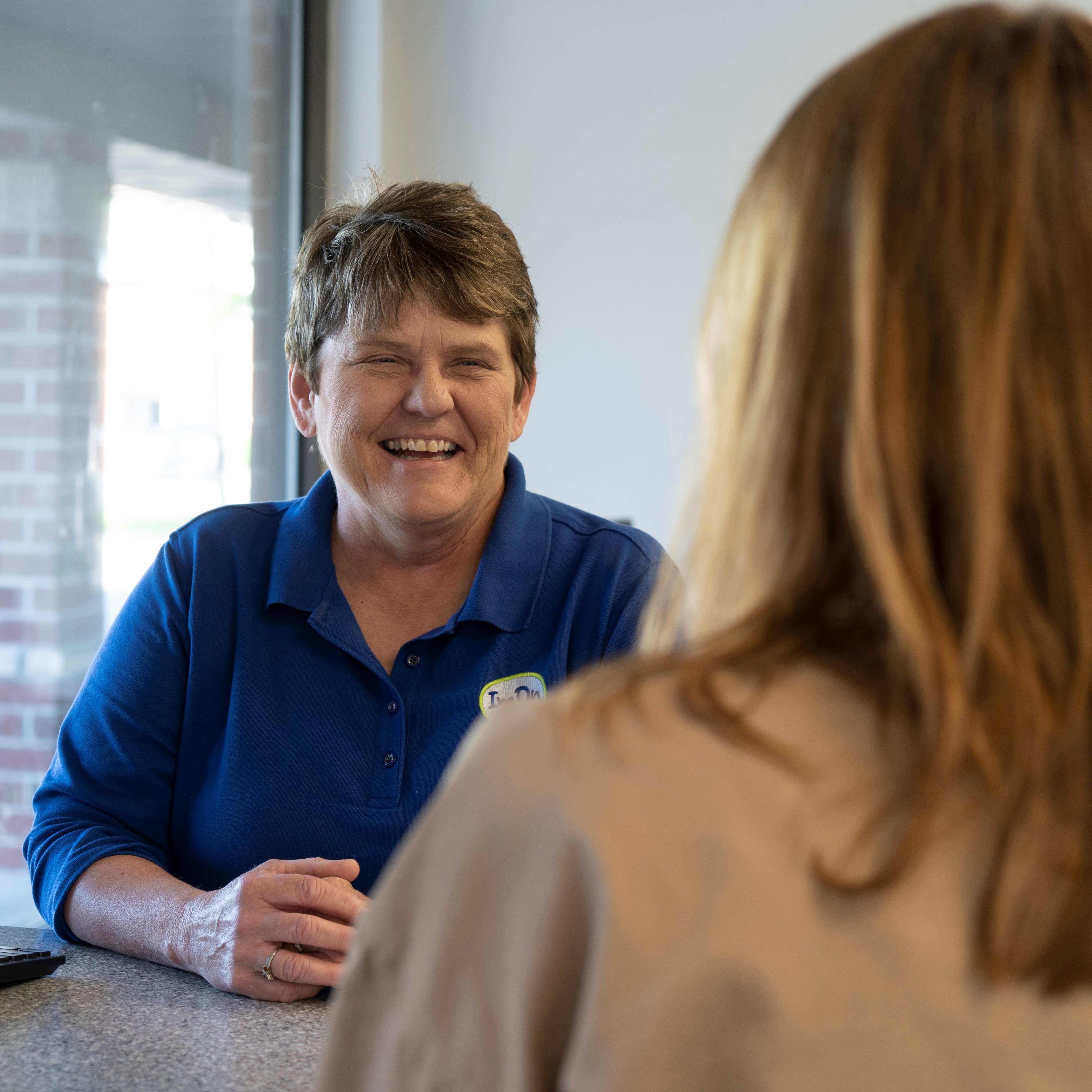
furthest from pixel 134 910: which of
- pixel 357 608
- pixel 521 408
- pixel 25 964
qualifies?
pixel 521 408

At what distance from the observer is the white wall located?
2.75 m

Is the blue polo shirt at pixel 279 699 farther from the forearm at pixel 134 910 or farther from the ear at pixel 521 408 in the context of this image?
the ear at pixel 521 408

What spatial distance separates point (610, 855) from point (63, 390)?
5.97 ft

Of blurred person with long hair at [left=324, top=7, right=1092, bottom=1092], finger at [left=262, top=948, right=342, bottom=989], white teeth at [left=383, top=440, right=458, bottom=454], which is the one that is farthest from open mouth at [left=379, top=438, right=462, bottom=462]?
blurred person with long hair at [left=324, top=7, right=1092, bottom=1092]

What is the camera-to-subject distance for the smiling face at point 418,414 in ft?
4.87

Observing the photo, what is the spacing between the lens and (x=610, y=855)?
0.49 metres

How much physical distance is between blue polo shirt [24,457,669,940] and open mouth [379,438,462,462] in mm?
136

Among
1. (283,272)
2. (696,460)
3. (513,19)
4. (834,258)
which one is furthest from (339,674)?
(513,19)

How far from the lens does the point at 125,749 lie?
1.40 m

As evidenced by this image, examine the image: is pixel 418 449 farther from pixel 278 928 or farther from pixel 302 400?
pixel 278 928

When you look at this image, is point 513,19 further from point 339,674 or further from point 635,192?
point 339,674

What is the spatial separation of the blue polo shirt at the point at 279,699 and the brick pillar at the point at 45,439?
57 cm

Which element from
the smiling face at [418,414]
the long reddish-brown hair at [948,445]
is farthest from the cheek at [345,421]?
the long reddish-brown hair at [948,445]

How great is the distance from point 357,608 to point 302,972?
1.72ft
